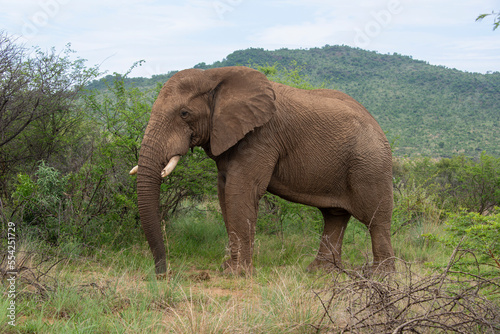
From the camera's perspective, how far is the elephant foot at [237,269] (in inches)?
240

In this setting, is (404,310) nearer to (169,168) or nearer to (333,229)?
(169,168)

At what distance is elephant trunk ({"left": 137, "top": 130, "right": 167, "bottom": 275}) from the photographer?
5.95 meters

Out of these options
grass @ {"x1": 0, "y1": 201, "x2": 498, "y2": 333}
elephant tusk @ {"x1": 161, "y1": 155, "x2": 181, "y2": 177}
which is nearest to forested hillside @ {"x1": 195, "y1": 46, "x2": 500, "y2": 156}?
elephant tusk @ {"x1": 161, "y1": 155, "x2": 181, "y2": 177}

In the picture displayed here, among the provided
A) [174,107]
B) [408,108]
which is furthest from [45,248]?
[408,108]

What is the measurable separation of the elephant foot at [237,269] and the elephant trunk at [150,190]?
0.89 metres

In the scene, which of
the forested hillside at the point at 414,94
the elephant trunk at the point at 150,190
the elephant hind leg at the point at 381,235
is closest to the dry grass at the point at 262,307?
the elephant trunk at the point at 150,190

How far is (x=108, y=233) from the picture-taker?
744 centimetres

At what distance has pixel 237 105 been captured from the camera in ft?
20.5

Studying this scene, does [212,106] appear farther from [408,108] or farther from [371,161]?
[408,108]

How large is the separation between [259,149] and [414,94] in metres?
45.5

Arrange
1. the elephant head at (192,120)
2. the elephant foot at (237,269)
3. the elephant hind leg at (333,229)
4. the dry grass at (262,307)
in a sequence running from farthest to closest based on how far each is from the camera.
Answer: the elephant hind leg at (333,229)
the elephant foot at (237,269)
the elephant head at (192,120)
the dry grass at (262,307)

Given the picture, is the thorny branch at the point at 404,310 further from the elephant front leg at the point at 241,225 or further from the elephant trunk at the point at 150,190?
the elephant trunk at the point at 150,190

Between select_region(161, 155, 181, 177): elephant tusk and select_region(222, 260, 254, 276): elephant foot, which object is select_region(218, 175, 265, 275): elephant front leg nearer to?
select_region(222, 260, 254, 276): elephant foot

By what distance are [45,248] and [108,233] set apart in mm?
1104
